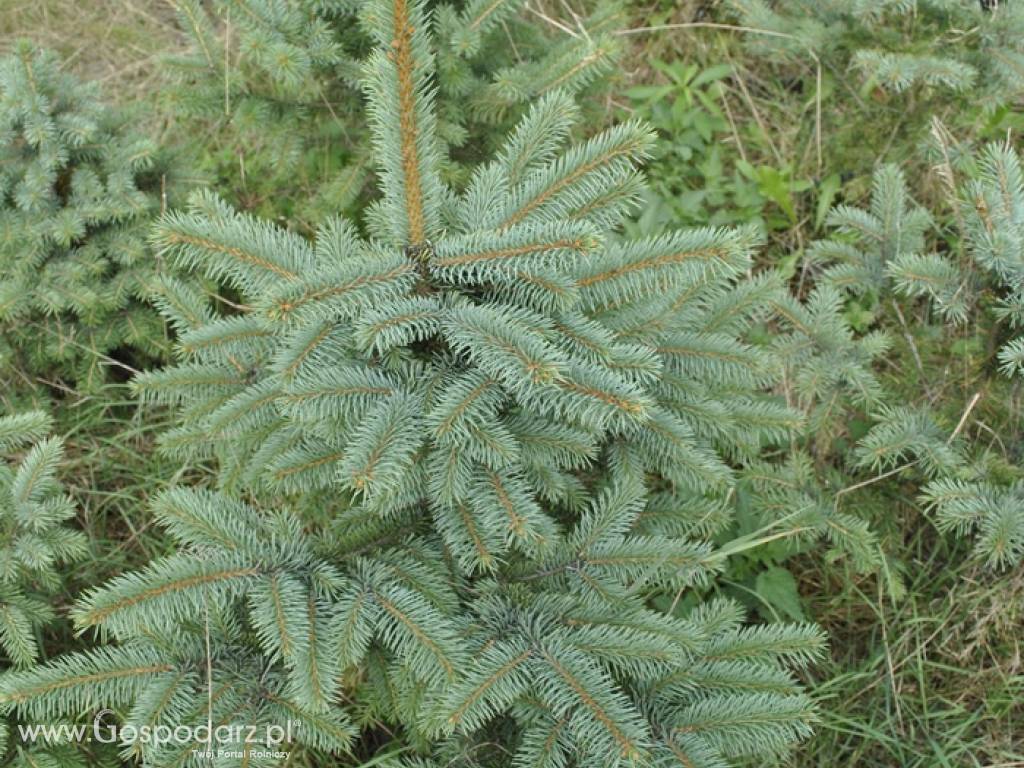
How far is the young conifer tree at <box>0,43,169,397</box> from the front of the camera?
2.59 metres

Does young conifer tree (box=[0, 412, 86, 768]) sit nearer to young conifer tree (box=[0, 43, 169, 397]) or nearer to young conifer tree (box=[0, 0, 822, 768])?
young conifer tree (box=[0, 0, 822, 768])

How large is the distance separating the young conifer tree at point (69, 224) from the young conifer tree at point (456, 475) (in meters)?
0.88

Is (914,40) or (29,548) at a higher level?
(914,40)

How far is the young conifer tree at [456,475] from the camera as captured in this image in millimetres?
1582

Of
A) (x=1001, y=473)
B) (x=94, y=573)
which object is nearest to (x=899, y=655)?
(x=1001, y=473)

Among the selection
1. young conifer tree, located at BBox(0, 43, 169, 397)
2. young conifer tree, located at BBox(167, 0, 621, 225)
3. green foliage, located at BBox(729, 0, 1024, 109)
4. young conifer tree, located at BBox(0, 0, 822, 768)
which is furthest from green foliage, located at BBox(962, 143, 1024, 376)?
young conifer tree, located at BBox(0, 43, 169, 397)

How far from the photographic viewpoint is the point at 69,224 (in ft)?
8.54

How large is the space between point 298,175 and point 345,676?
1791mm

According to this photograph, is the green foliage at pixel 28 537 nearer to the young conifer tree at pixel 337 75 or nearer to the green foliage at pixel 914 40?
the young conifer tree at pixel 337 75

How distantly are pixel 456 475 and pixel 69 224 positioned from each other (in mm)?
1709

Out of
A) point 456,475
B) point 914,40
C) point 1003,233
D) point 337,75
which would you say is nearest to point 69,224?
point 337,75

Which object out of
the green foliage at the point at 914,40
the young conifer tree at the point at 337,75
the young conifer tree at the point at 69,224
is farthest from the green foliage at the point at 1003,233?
the young conifer tree at the point at 69,224

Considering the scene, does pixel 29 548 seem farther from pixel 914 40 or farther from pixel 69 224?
pixel 914 40

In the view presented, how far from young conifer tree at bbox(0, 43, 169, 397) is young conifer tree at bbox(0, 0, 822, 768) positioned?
0.88 meters
